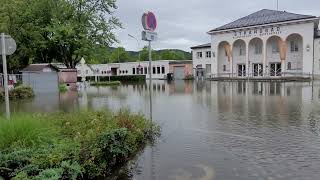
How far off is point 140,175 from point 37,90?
26175 millimetres

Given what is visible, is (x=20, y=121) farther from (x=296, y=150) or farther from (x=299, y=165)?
(x=296, y=150)

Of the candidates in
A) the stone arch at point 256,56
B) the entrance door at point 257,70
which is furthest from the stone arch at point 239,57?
the entrance door at point 257,70

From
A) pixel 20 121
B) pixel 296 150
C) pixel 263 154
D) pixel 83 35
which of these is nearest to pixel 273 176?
pixel 263 154

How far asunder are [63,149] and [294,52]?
5708 centimetres

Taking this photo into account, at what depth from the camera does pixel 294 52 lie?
5791 centimetres

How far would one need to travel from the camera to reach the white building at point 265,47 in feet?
180

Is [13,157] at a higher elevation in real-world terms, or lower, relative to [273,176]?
higher

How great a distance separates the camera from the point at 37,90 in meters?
30.5

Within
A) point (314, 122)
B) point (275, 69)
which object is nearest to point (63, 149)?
point (314, 122)

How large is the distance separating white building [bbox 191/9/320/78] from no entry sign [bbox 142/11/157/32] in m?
49.7

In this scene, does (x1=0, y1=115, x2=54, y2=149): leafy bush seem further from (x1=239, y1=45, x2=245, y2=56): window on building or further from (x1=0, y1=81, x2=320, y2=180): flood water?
(x1=239, y1=45, x2=245, y2=56): window on building

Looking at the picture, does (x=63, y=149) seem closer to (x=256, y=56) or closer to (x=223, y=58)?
(x=256, y=56)

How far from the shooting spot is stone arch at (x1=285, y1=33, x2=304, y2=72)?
57.1 metres

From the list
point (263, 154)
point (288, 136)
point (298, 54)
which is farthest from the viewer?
point (298, 54)
